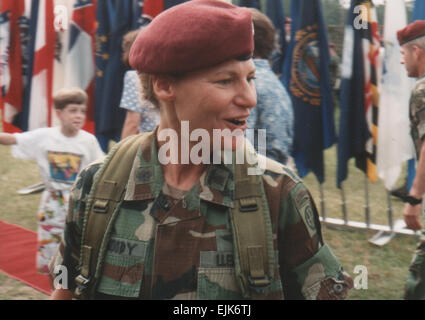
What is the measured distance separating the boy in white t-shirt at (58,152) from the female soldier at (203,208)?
2423mm

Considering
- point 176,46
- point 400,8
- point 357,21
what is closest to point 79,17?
point 357,21

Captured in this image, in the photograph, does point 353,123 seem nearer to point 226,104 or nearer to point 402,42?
point 402,42

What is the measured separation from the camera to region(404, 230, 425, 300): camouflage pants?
360 centimetres

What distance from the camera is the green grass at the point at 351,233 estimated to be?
14.0 ft

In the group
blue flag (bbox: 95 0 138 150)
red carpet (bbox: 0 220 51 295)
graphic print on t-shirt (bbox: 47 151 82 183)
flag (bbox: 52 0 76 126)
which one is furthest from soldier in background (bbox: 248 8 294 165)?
flag (bbox: 52 0 76 126)

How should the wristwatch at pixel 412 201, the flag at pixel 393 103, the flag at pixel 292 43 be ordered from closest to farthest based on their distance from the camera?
the wristwatch at pixel 412 201
the flag at pixel 393 103
the flag at pixel 292 43

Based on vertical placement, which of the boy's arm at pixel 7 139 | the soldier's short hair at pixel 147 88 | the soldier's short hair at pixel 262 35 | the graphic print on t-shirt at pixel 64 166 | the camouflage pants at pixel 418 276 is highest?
the soldier's short hair at pixel 262 35

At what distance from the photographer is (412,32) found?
387cm

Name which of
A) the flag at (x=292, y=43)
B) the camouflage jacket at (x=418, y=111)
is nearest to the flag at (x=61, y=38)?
the flag at (x=292, y=43)

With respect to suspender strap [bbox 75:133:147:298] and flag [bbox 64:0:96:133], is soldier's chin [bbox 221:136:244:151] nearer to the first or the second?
suspender strap [bbox 75:133:147:298]

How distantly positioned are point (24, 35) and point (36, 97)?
640 millimetres

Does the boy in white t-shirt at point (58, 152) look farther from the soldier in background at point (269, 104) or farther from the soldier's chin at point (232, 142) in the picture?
the soldier's chin at point (232, 142)

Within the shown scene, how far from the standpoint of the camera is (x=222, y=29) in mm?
1453

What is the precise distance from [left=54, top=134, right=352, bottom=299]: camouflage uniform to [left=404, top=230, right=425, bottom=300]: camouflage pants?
2.31 metres
